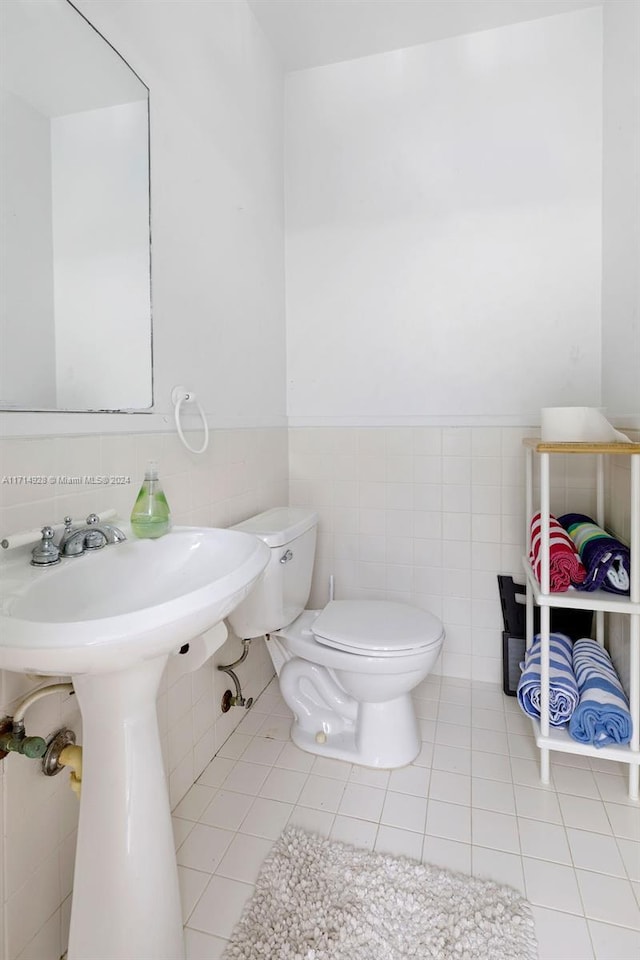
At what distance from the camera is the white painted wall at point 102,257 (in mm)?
1026

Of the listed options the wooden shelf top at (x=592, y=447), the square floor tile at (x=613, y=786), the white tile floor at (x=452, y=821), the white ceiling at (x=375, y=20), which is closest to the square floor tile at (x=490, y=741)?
the white tile floor at (x=452, y=821)

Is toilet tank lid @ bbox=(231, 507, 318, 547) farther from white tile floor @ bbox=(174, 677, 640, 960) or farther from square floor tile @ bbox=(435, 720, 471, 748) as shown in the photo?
square floor tile @ bbox=(435, 720, 471, 748)

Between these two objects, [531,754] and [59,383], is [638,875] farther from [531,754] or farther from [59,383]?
[59,383]

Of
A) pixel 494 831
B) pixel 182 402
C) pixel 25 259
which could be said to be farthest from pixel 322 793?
pixel 25 259

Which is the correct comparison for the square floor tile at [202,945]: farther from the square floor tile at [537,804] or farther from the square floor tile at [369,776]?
the square floor tile at [537,804]

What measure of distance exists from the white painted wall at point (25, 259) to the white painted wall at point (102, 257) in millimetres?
22

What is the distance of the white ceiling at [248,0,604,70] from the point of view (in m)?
1.70

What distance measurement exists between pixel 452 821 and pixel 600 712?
18.9 inches

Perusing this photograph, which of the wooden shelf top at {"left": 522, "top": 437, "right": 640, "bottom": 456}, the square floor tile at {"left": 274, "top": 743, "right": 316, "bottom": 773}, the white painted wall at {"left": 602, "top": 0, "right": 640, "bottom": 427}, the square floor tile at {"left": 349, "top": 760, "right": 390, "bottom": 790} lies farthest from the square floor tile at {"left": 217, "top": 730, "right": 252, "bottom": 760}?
the white painted wall at {"left": 602, "top": 0, "right": 640, "bottom": 427}

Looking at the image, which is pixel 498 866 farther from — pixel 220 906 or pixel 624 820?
pixel 220 906

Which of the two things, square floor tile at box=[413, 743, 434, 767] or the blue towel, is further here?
square floor tile at box=[413, 743, 434, 767]

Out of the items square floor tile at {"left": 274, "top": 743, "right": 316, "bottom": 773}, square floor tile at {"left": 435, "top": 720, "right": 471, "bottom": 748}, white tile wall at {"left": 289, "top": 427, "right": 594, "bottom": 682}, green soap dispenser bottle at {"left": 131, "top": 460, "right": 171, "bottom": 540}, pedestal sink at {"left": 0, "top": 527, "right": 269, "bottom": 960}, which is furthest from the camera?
white tile wall at {"left": 289, "top": 427, "right": 594, "bottom": 682}

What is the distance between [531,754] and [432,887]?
606 mm

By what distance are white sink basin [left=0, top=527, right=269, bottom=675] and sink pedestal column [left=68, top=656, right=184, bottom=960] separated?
0.15 metres
